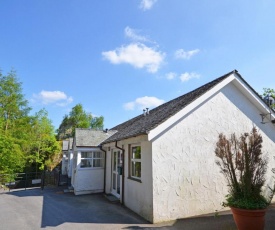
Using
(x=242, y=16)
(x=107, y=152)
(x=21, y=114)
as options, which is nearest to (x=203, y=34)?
(x=242, y=16)

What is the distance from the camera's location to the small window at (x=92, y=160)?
48.6 feet

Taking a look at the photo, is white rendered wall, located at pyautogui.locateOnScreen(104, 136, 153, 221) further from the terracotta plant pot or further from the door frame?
the terracotta plant pot

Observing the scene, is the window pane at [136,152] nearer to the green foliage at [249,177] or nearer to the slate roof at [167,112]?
the slate roof at [167,112]

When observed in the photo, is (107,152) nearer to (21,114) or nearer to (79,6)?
(79,6)

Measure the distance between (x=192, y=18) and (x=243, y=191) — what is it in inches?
296

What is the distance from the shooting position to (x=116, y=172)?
502 inches

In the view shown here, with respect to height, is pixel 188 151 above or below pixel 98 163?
above

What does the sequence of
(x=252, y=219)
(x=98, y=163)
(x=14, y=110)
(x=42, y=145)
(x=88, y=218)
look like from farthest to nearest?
(x=42, y=145) < (x=14, y=110) < (x=98, y=163) < (x=88, y=218) < (x=252, y=219)

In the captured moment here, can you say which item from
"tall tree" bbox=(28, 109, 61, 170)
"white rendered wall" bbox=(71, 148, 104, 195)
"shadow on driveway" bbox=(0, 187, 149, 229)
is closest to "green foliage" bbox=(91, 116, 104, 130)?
"tall tree" bbox=(28, 109, 61, 170)

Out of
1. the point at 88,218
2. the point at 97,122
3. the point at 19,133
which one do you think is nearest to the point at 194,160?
the point at 88,218

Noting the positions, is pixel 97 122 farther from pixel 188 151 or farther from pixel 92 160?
pixel 188 151

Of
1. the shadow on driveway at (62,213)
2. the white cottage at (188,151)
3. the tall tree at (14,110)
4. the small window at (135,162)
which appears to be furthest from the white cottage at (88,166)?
the tall tree at (14,110)

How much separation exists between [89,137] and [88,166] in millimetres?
2204

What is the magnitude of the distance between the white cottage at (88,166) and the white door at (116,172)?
184 cm
